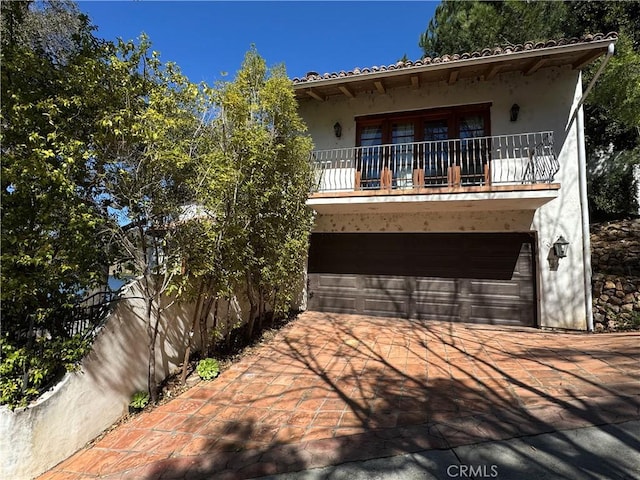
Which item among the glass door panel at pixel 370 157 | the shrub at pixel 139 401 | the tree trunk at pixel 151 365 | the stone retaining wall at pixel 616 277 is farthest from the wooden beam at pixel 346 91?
the shrub at pixel 139 401

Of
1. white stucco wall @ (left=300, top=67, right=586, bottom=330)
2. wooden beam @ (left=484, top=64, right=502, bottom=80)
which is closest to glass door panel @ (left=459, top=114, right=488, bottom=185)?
white stucco wall @ (left=300, top=67, right=586, bottom=330)

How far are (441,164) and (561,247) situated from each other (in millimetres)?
3138

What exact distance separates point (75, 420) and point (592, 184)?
559 inches

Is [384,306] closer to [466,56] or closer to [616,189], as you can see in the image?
[466,56]

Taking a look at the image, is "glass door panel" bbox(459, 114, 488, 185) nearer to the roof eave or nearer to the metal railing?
the roof eave

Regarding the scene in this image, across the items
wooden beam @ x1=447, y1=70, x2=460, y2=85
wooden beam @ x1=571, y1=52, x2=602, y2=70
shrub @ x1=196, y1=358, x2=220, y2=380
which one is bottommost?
shrub @ x1=196, y1=358, x2=220, y2=380

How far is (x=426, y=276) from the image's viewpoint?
8.02m

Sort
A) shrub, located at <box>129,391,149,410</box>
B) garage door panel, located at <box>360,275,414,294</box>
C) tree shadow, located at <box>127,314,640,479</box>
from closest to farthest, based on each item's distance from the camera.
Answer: tree shadow, located at <box>127,314,640,479</box> < shrub, located at <box>129,391,149,410</box> < garage door panel, located at <box>360,275,414,294</box>

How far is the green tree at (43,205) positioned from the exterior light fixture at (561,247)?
829 cm

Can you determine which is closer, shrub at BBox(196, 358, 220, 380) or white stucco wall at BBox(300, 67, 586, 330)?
shrub at BBox(196, 358, 220, 380)

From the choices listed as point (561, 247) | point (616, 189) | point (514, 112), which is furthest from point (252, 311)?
point (616, 189)

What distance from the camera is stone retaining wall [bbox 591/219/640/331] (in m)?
6.72

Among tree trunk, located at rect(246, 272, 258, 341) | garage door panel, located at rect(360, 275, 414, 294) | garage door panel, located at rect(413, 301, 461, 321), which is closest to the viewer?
tree trunk, located at rect(246, 272, 258, 341)

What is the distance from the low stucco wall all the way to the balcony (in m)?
4.48
